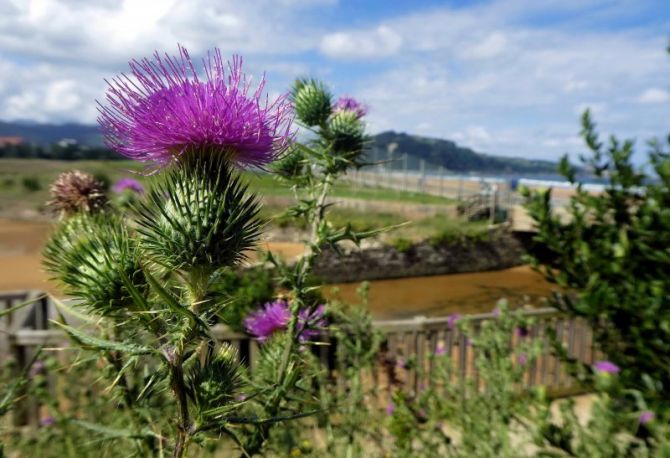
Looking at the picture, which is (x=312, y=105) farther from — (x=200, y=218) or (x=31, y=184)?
(x=31, y=184)

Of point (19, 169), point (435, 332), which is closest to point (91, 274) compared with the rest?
point (435, 332)

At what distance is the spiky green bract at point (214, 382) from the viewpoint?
1.31 m

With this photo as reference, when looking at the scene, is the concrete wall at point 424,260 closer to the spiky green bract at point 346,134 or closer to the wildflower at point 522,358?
the wildflower at point 522,358

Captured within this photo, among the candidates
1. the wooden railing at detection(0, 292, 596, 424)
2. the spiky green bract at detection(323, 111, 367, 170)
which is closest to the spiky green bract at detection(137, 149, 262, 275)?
the spiky green bract at detection(323, 111, 367, 170)

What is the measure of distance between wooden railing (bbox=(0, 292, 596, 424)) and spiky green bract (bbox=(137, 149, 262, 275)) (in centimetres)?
324

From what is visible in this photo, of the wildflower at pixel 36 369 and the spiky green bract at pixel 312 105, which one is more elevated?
the spiky green bract at pixel 312 105

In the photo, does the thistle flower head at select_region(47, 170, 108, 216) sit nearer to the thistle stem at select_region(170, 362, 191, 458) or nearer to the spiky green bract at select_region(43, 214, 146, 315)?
the spiky green bract at select_region(43, 214, 146, 315)

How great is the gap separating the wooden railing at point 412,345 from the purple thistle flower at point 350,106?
2.37 meters

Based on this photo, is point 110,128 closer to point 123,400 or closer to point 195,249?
point 195,249

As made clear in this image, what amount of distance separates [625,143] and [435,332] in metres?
3.49

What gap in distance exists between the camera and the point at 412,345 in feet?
21.3

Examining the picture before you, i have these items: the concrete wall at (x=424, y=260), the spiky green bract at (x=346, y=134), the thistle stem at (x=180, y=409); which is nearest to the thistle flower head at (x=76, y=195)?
the spiky green bract at (x=346, y=134)

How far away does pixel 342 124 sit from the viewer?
3.06 m

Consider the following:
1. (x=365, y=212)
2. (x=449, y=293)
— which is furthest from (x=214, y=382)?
(x=365, y=212)
